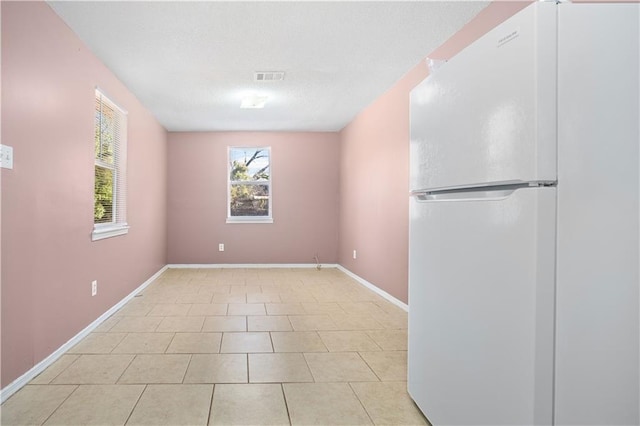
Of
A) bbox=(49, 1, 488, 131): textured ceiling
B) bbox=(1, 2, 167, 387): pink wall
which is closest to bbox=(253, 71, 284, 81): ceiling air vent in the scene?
bbox=(49, 1, 488, 131): textured ceiling

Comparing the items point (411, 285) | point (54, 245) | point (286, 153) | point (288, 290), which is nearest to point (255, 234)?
point (286, 153)

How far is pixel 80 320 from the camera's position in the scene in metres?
2.93

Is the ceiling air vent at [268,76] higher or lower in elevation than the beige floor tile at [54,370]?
higher

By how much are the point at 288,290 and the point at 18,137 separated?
318 centimetres

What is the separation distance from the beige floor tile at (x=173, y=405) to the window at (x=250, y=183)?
4.60 m

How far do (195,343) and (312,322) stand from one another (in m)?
0.99

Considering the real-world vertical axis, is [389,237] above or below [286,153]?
below

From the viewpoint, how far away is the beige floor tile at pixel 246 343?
2691mm

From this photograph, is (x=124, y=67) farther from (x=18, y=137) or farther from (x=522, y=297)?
(x=522, y=297)

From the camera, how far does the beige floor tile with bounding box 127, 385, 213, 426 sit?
1.78 metres

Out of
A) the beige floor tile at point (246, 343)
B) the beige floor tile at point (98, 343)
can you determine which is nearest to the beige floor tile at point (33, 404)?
the beige floor tile at point (98, 343)

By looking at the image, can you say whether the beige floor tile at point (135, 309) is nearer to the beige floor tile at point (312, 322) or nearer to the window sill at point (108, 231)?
the window sill at point (108, 231)

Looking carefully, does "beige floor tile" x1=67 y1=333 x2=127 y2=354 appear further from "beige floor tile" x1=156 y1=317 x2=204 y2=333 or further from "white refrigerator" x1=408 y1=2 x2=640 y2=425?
"white refrigerator" x1=408 y1=2 x2=640 y2=425

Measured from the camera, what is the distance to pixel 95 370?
2332 mm
